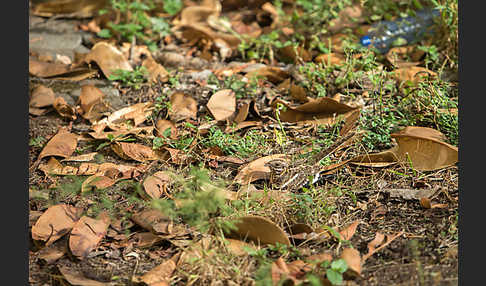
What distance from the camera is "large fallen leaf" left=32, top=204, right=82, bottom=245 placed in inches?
93.1

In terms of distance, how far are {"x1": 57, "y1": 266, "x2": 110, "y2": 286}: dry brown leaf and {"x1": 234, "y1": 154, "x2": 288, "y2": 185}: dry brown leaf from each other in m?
0.76

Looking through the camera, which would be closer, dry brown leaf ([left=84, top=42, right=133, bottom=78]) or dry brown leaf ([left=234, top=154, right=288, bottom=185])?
dry brown leaf ([left=234, top=154, right=288, bottom=185])

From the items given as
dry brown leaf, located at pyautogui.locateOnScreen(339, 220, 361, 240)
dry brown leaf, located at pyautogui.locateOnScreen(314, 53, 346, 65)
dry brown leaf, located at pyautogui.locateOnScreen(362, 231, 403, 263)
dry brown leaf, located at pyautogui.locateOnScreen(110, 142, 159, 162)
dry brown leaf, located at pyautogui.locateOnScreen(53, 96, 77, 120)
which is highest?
dry brown leaf, located at pyautogui.locateOnScreen(314, 53, 346, 65)

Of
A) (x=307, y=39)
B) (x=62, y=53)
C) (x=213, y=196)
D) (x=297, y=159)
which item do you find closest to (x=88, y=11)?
(x=62, y=53)

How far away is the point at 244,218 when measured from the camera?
2.18m

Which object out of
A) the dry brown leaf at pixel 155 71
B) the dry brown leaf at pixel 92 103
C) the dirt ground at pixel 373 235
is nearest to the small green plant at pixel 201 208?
the dirt ground at pixel 373 235

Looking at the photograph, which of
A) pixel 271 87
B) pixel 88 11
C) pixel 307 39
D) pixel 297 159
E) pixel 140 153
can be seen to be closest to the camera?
pixel 297 159

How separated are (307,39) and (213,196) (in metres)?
2.00

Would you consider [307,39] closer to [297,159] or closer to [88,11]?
[297,159]

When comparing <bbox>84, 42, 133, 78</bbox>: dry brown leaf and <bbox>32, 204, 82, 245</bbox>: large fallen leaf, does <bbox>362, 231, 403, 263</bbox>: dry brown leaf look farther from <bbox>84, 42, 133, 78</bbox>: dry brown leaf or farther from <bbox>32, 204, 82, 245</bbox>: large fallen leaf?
<bbox>84, 42, 133, 78</bbox>: dry brown leaf

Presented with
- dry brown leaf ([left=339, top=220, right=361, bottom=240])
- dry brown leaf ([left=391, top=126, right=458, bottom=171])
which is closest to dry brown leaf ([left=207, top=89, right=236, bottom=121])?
dry brown leaf ([left=391, top=126, right=458, bottom=171])

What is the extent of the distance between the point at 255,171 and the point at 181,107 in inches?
29.5

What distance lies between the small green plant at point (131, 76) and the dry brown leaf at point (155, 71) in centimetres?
4

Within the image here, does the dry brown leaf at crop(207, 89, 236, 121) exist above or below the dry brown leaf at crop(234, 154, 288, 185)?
above
